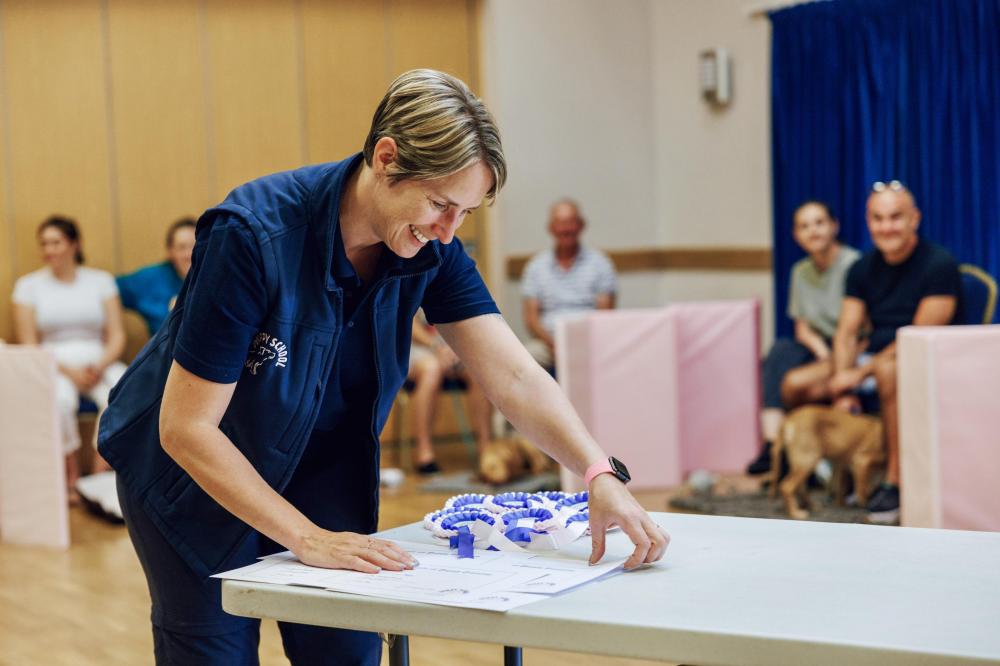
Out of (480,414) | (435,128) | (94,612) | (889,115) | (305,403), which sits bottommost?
(94,612)

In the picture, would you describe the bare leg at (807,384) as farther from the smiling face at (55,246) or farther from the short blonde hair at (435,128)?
the short blonde hair at (435,128)

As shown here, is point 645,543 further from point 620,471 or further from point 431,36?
point 431,36

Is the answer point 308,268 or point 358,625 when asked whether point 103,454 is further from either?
point 358,625

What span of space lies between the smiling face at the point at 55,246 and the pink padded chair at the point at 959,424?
3.91 metres

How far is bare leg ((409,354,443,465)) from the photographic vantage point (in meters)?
6.20

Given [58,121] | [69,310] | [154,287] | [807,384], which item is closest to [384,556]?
[807,384]

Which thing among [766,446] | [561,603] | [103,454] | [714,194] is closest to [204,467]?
[103,454]

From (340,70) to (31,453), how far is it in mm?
2887

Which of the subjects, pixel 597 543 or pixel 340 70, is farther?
pixel 340 70

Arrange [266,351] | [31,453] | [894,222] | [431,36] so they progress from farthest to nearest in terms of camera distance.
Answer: [431,36]
[894,222]
[31,453]
[266,351]

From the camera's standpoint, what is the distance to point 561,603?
1398 mm

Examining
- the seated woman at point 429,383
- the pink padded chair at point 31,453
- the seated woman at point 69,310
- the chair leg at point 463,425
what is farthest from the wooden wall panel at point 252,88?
the pink padded chair at point 31,453

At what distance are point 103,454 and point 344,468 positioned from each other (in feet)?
1.11

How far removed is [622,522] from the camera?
159cm
